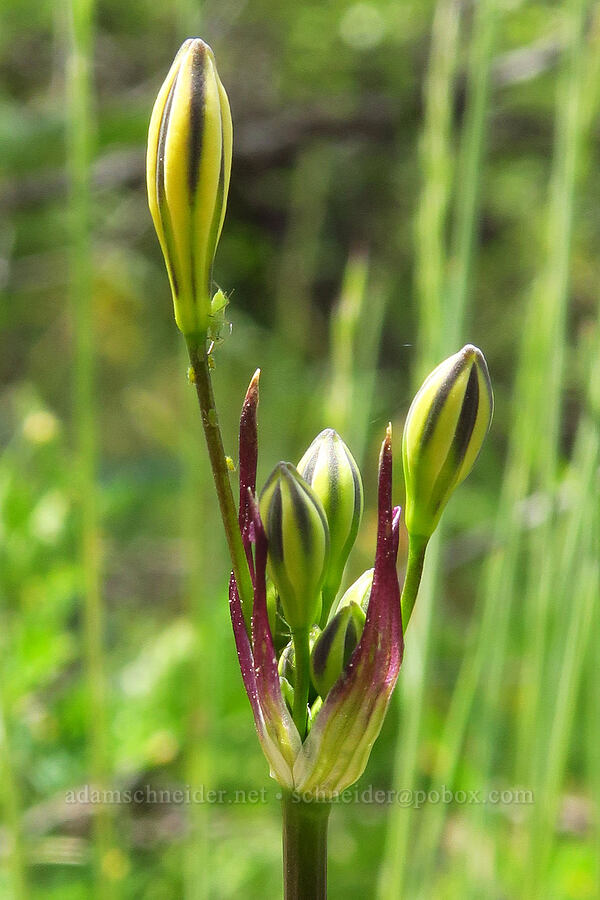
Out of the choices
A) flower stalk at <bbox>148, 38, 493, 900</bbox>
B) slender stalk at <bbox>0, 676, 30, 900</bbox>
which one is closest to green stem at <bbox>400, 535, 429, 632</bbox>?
flower stalk at <bbox>148, 38, 493, 900</bbox>

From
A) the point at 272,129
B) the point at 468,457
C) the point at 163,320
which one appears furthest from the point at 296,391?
the point at 468,457

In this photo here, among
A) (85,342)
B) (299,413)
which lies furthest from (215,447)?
(299,413)

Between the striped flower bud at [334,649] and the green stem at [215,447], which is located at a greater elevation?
the green stem at [215,447]

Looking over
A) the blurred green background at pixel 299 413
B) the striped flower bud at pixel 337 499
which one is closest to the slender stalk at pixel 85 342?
the blurred green background at pixel 299 413

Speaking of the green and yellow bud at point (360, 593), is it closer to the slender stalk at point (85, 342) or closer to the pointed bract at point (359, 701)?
the pointed bract at point (359, 701)

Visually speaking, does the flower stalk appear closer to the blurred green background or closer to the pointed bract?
the pointed bract

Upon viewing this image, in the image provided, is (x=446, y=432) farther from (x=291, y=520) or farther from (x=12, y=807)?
(x=12, y=807)

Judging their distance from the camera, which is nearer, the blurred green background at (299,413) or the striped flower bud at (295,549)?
the striped flower bud at (295,549)

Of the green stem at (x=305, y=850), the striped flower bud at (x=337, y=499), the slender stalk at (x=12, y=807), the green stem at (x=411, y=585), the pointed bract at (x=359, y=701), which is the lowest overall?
the slender stalk at (x=12, y=807)
